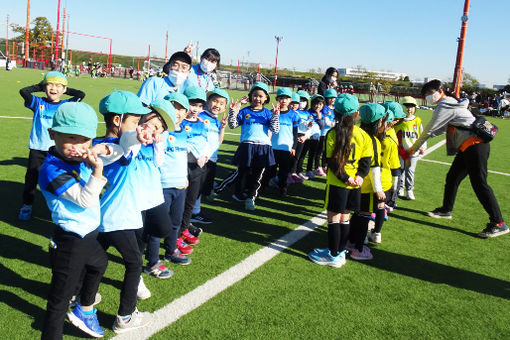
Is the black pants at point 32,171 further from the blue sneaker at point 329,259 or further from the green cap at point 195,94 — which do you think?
the blue sneaker at point 329,259

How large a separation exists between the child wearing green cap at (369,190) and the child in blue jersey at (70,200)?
2.95m

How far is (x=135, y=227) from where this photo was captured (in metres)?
2.97

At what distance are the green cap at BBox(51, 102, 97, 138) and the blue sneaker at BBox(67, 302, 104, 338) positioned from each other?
1379 millimetres

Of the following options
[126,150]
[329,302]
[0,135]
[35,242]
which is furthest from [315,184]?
[0,135]

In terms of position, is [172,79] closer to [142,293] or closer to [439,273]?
[142,293]

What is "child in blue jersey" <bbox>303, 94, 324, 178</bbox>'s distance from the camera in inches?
326

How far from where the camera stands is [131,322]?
3.03m

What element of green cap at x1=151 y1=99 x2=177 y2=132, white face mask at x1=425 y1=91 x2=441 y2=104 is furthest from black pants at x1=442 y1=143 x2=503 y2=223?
green cap at x1=151 y1=99 x2=177 y2=132

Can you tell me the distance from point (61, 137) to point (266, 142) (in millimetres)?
4010

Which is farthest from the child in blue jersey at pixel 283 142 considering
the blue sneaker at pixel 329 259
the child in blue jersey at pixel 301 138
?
the blue sneaker at pixel 329 259

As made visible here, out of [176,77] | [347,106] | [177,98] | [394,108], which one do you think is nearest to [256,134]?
[176,77]

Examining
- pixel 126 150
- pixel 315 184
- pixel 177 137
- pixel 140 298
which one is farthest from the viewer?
pixel 315 184

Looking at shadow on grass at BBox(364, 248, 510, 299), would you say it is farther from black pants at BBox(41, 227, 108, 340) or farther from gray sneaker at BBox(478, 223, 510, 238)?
black pants at BBox(41, 227, 108, 340)

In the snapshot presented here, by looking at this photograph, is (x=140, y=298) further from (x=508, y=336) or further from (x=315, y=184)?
(x=315, y=184)
